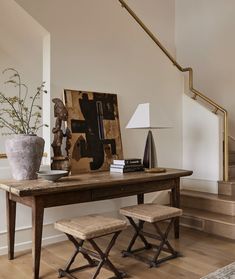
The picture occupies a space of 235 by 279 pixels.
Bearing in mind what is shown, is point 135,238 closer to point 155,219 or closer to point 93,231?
point 155,219

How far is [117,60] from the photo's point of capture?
3.84 m

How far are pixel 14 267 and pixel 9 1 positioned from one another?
2.35 meters

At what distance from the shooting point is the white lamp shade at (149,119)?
317cm

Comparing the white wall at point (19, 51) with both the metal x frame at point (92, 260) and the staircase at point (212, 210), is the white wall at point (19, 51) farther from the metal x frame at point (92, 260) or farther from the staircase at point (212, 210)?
the staircase at point (212, 210)

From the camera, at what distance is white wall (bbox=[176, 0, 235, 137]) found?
16.1ft

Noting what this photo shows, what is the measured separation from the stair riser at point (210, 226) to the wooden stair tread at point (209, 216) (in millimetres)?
31

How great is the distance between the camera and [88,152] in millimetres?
3402

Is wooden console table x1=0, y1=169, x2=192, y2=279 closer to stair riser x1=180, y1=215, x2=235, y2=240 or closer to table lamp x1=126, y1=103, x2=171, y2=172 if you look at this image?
table lamp x1=126, y1=103, x2=171, y2=172

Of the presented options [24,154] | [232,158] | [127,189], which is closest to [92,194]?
[127,189]

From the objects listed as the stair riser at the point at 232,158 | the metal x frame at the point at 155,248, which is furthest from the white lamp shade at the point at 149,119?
the stair riser at the point at 232,158

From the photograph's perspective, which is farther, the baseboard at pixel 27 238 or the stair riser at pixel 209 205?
the stair riser at pixel 209 205

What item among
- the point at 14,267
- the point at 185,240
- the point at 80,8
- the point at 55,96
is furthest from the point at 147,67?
the point at 14,267

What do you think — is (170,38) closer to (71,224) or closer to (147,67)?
(147,67)

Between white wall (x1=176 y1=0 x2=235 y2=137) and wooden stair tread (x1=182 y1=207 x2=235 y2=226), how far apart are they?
68.9 inches
